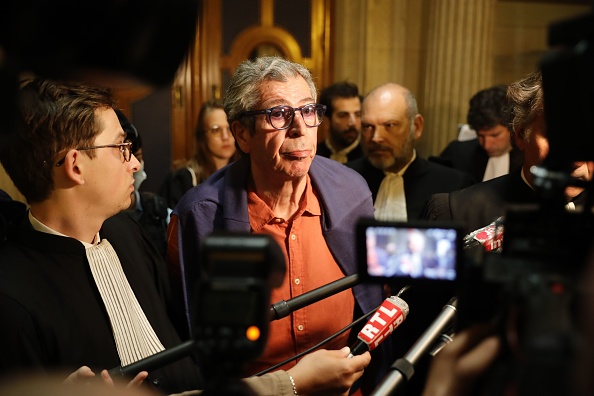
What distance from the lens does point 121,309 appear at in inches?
63.4

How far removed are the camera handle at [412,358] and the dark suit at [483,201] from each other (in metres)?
0.86

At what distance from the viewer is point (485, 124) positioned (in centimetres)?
388

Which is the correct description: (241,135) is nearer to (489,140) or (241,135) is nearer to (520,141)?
(520,141)

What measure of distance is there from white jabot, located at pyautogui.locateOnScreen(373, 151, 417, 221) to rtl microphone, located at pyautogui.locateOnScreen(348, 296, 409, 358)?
1767 millimetres

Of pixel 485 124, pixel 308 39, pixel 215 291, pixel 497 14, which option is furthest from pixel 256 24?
pixel 215 291

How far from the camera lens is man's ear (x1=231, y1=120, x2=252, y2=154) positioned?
1971 mm

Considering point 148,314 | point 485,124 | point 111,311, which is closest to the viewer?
point 111,311

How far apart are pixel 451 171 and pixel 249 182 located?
1.57 metres

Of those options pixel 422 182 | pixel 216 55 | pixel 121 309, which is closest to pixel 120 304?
pixel 121 309

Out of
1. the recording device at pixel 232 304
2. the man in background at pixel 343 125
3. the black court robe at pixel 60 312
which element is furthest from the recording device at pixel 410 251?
the man in background at pixel 343 125

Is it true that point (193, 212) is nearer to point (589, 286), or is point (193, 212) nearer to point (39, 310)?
point (39, 310)

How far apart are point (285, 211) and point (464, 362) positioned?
1235 millimetres

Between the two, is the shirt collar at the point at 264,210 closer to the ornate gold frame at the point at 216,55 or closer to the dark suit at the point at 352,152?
the dark suit at the point at 352,152

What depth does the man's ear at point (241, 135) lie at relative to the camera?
6.47 ft
